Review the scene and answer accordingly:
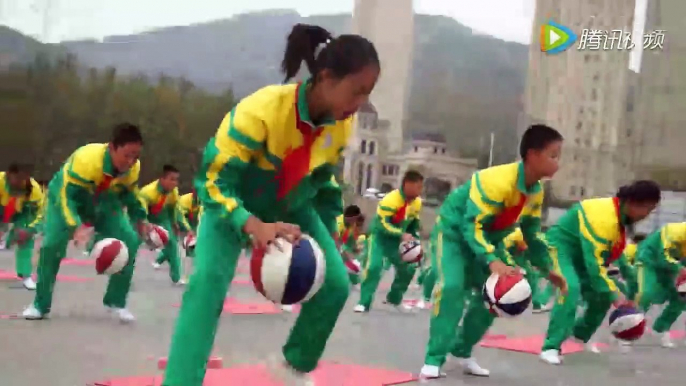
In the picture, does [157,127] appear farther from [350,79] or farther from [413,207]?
[350,79]

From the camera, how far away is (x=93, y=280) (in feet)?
39.9

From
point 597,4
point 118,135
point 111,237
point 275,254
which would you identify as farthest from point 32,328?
point 597,4

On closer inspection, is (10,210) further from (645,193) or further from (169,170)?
(645,193)

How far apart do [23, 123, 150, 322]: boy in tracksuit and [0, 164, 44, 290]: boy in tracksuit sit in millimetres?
3623

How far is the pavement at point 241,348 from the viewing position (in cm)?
517

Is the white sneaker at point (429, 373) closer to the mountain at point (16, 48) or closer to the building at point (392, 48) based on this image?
Result: the mountain at point (16, 48)

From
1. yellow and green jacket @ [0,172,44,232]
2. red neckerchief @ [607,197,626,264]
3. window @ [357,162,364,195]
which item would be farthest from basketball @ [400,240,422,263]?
window @ [357,162,364,195]

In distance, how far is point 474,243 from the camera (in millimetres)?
5223

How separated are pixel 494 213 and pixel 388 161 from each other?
33.3 m

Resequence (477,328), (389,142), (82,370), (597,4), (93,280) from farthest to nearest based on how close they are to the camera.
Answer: (389,142), (597,4), (93,280), (477,328), (82,370)

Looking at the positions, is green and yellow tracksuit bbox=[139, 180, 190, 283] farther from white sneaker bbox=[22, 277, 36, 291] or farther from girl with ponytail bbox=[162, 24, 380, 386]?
girl with ponytail bbox=[162, 24, 380, 386]

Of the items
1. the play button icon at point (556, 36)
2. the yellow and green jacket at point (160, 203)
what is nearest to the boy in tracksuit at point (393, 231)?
the yellow and green jacket at point (160, 203)

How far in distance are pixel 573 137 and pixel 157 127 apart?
67.8ft

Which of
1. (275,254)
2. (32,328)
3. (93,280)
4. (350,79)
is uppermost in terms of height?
(350,79)
